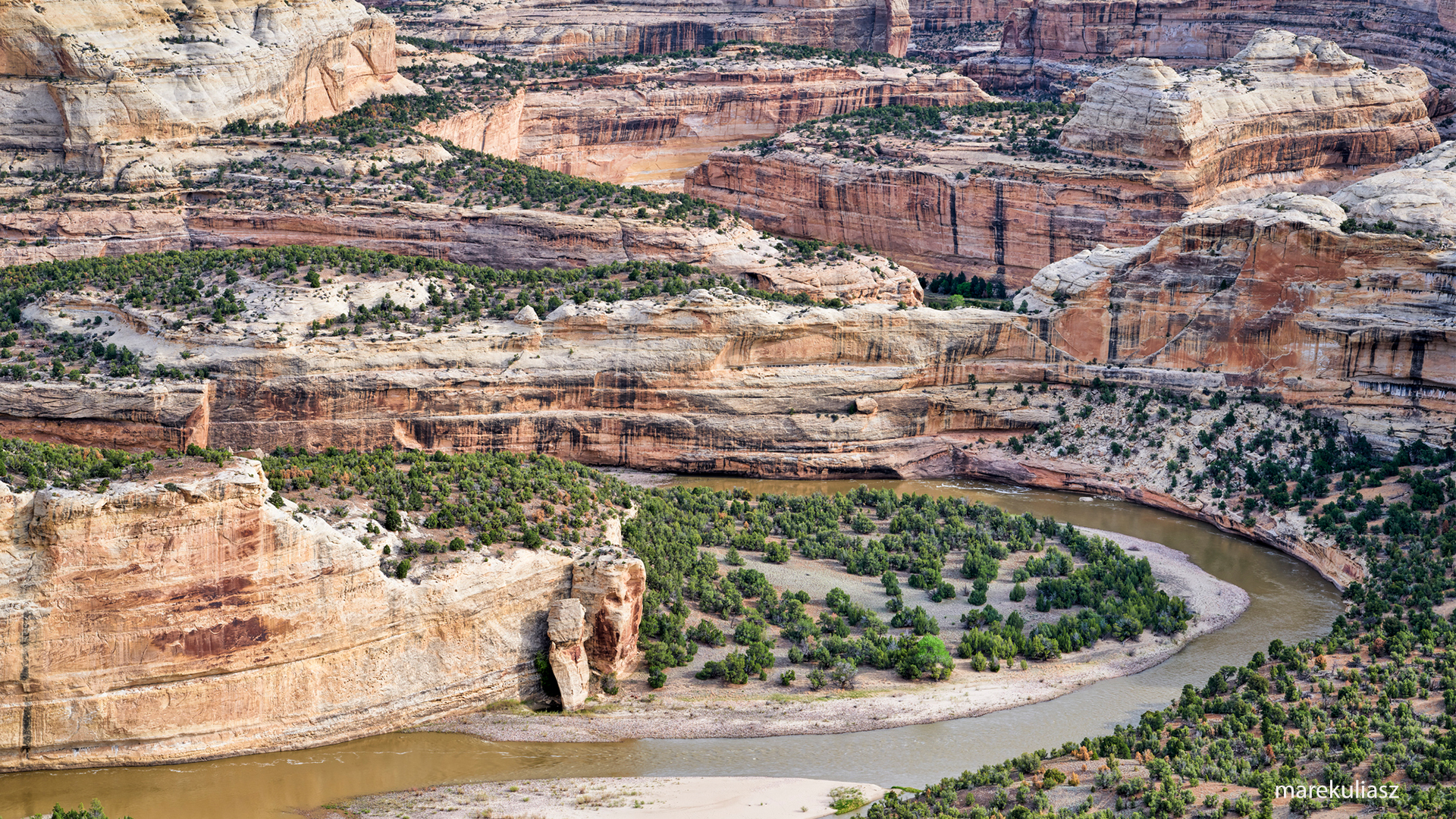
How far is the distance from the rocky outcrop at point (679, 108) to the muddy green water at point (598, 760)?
47.5 meters

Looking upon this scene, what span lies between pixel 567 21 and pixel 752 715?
68.5 m

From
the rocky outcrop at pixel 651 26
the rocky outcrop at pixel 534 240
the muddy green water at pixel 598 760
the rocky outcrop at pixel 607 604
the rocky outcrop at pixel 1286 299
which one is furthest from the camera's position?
the rocky outcrop at pixel 651 26

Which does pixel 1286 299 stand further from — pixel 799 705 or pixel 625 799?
pixel 625 799

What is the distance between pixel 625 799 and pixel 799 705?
5744mm

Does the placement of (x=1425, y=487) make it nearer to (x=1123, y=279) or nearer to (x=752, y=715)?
(x=1123, y=279)

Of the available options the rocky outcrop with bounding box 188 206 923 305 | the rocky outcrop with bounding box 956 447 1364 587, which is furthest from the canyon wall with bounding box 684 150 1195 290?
the rocky outcrop with bounding box 956 447 1364 587

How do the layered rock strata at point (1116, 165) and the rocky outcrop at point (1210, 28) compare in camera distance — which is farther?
the rocky outcrop at point (1210, 28)

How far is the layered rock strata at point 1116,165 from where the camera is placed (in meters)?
67.7

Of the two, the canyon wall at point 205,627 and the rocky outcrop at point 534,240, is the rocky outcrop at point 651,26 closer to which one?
the rocky outcrop at point 534,240

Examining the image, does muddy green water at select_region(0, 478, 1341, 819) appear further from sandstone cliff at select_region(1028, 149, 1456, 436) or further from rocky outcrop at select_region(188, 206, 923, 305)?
rocky outcrop at select_region(188, 206, 923, 305)

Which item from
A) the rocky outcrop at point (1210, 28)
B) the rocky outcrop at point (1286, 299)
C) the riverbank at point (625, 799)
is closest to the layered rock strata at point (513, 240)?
the rocky outcrop at point (1286, 299)

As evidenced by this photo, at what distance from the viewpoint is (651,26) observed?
321 feet

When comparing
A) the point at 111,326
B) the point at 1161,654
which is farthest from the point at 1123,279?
the point at 111,326

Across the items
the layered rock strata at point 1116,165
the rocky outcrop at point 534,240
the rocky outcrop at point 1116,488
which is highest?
the layered rock strata at point 1116,165
